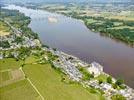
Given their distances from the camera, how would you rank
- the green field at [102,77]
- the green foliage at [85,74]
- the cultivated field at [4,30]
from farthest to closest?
1. the cultivated field at [4,30]
2. the green foliage at [85,74]
3. the green field at [102,77]

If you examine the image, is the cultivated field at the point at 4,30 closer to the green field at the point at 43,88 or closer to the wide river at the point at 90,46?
the wide river at the point at 90,46

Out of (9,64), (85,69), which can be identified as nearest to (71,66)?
(85,69)

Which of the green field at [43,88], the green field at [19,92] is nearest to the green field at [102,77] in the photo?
the green field at [43,88]

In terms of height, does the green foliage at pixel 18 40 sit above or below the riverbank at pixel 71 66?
above

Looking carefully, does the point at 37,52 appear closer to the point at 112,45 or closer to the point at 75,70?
the point at 75,70

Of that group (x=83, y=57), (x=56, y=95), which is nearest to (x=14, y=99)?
(x=56, y=95)

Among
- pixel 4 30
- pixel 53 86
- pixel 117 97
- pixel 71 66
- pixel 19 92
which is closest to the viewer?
pixel 117 97

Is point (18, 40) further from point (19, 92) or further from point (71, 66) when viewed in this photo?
point (19, 92)

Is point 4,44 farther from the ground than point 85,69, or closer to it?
farther from the ground
